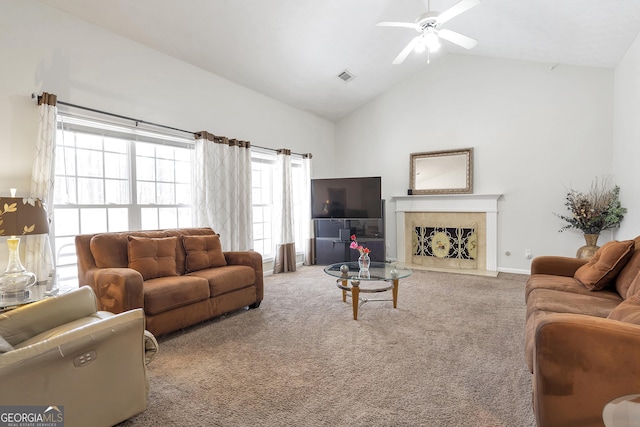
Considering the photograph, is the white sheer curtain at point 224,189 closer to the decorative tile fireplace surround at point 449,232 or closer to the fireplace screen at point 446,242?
the decorative tile fireplace surround at point 449,232

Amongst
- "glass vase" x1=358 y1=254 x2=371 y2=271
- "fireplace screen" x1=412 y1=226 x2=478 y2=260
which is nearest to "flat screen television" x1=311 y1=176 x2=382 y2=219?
"fireplace screen" x1=412 y1=226 x2=478 y2=260

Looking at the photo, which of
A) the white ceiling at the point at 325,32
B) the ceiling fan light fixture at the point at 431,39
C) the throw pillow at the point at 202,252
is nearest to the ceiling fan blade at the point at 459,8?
the ceiling fan light fixture at the point at 431,39

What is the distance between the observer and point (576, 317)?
4.51 ft

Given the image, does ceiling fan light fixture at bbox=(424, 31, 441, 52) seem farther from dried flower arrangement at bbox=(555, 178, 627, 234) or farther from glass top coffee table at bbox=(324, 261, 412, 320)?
dried flower arrangement at bbox=(555, 178, 627, 234)

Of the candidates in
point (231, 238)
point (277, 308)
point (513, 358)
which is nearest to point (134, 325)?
point (277, 308)

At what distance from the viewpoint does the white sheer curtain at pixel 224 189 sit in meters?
4.16

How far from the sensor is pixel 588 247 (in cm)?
427

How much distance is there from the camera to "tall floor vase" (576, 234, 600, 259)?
422cm

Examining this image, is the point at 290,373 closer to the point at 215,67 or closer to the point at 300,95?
the point at 215,67

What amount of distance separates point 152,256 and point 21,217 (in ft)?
Result: 3.41

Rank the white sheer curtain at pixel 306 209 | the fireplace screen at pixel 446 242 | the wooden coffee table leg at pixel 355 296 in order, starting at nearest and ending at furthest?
the wooden coffee table leg at pixel 355 296 → the fireplace screen at pixel 446 242 → the white sheer curtain at pixel 306 209

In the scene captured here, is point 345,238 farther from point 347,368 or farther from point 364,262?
point 347,368

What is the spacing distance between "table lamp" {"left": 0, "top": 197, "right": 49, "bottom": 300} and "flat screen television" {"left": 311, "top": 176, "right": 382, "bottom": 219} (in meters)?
4.20

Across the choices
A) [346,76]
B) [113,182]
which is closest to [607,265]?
[346,76]
